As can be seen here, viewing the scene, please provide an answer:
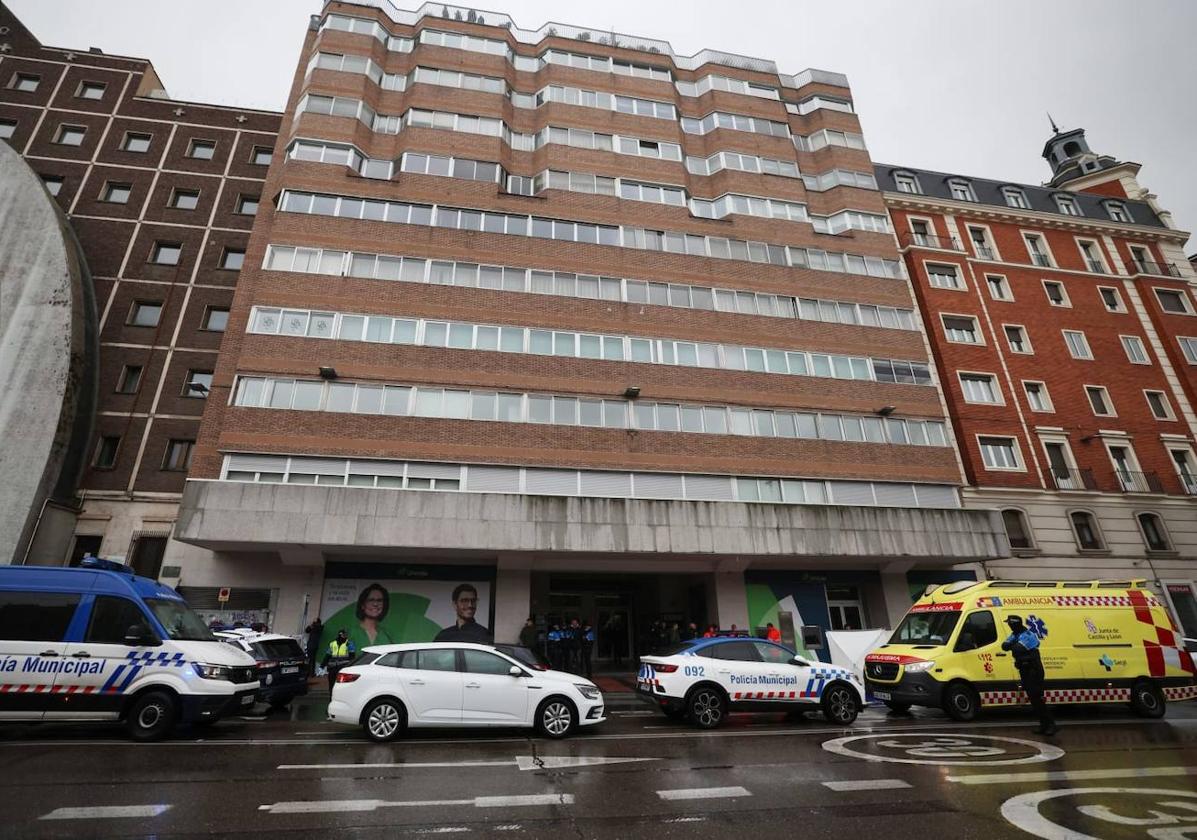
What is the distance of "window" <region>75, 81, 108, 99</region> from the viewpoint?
29172 mm

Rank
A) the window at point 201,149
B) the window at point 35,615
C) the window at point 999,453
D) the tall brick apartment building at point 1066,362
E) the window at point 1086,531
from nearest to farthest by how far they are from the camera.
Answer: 1. the window at point 35,615
2. the window at point 1086,531
3. the tall brick apartment building at point 1066,362
4. the window at point 999,453
5. the window at point 201,149

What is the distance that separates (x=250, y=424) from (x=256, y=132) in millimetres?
19780

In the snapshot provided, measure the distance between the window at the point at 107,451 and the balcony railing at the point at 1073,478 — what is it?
129ft

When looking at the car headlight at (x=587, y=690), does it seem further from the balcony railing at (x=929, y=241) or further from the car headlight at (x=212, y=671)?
the balcony railing at (x=929, y=241)

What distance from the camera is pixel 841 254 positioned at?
86.4ft

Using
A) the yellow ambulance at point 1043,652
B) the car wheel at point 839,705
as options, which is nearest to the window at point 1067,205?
the yellow ambulance at point 1043,652

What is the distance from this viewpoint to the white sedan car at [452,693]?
340 inches

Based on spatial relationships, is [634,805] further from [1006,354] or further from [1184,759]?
[1006,354]

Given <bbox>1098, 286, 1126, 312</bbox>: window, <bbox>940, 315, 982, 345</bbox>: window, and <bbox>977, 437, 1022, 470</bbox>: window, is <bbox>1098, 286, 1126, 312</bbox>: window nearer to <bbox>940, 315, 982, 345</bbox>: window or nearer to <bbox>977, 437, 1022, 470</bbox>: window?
<bbox>940, 315, 982, 345</bbox>: window

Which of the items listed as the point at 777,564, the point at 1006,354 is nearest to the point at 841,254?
the point at 1006,354

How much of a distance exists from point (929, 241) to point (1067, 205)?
11719 mm

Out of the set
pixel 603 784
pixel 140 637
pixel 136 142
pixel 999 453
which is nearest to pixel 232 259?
pixel 136 142

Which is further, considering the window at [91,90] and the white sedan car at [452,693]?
the window at [91,90]

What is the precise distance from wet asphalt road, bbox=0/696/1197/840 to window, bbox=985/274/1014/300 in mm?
25460
